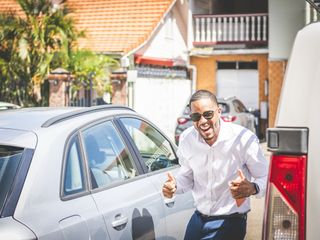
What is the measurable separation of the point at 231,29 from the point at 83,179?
68.2 ft

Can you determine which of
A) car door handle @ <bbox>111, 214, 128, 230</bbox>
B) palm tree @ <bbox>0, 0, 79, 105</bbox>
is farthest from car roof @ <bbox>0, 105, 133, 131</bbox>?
palm tree @ <bbox>0, 0, 79, 105</bbox>

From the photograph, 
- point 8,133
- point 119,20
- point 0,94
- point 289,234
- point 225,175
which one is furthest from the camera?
point 119,20

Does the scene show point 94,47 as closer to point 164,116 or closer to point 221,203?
point 164,116

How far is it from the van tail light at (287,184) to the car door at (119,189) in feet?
4.29

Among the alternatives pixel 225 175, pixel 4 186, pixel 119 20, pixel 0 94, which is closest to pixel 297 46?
pixel 225 175

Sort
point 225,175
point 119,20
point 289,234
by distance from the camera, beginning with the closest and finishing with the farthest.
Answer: point 289,234
point 225,175
point 119,20

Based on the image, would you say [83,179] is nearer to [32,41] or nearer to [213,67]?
[32,41]

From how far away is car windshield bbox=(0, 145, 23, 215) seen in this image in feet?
11.1

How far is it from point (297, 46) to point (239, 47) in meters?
21.3

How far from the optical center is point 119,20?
22.0 metres

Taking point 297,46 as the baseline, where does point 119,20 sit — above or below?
above

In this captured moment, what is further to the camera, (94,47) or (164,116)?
(164,116)

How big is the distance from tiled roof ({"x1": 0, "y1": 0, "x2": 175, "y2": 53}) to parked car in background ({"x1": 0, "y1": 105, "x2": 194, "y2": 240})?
15321 millimetres

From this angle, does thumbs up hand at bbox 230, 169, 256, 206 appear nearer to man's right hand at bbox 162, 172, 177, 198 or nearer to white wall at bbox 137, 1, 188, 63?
man's right hand at bbox 162, 172, 177, 198
